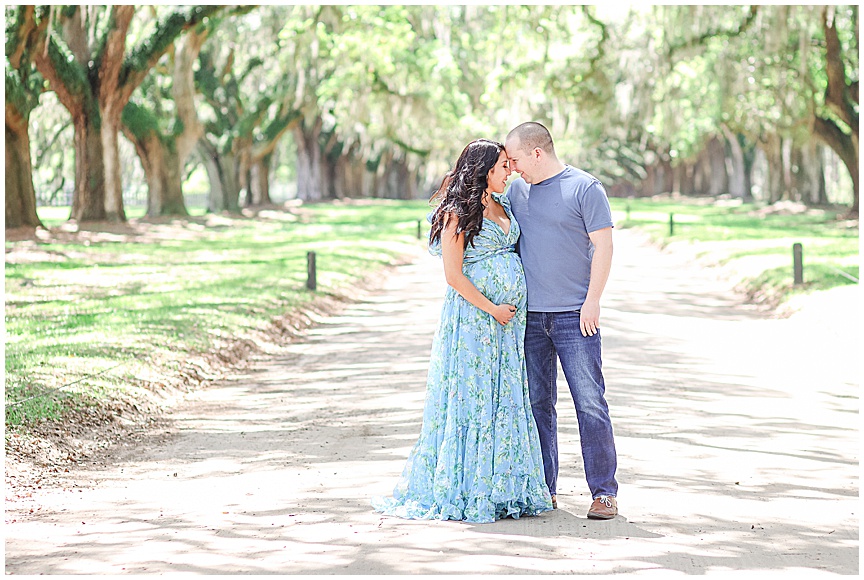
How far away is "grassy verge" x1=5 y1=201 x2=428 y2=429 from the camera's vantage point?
997 centimetres

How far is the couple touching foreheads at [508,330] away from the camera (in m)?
6.23

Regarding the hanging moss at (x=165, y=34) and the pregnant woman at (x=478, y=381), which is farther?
the hanging moss at (x=165, y=34)

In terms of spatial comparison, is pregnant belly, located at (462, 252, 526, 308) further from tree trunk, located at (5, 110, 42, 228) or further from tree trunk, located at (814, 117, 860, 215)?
tree trunk, located at (814, 117, 860, 215)

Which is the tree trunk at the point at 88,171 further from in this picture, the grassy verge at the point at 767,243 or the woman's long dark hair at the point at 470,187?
the woman's long dark hair at the point at 470,187

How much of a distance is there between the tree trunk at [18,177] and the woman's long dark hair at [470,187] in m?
22.4

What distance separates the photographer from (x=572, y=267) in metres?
6.30

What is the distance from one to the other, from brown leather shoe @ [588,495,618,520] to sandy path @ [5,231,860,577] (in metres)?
0.08

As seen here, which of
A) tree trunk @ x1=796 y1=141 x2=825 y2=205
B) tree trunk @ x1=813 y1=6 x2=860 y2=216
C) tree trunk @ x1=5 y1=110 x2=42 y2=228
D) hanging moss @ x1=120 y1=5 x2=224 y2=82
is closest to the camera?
tree trunk @ x1=5 y1=110 x2=42 y2=228

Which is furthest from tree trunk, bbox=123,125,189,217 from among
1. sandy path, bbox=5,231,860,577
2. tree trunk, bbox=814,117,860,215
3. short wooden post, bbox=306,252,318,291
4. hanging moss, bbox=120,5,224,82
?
sandy path, bbox=5,231,860,577

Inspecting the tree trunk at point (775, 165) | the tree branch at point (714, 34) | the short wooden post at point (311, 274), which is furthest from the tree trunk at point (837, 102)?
the tree trunk at point (775, 165)

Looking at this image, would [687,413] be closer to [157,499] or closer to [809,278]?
[157,499]

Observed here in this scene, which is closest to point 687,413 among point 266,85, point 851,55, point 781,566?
point 781,566

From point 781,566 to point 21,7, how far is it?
19.1 metres

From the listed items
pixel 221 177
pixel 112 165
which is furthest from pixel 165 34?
pixel 221 177
